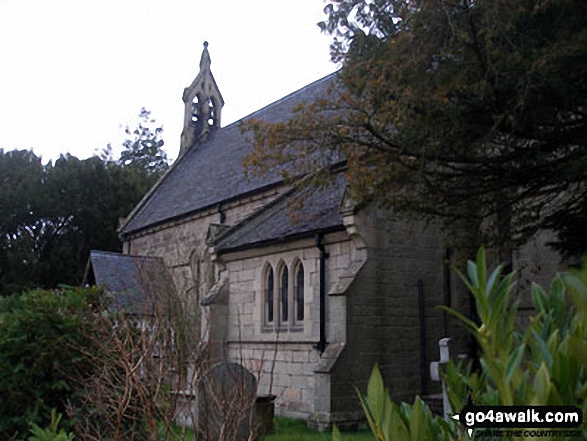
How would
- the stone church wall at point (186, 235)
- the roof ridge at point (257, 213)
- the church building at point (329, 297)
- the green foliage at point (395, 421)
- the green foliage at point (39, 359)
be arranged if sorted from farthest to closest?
the stone church wall at point (186, 235), the roof ridge at point (257, 213), the church building at point (329, 297), the green foliage at point (39, 359), the green foliage at point (395, 421)

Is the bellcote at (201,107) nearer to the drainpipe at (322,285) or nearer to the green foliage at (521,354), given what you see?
the drainpipe at (322,285)

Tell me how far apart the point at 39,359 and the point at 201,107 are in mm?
28357

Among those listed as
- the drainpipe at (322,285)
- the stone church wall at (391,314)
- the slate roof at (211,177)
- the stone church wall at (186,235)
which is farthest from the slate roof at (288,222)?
the slate roof at (211,177)

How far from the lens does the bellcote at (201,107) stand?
116 feet

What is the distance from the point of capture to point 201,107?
118 ft

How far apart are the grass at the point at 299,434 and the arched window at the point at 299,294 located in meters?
2.68

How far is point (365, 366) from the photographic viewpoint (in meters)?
14.4

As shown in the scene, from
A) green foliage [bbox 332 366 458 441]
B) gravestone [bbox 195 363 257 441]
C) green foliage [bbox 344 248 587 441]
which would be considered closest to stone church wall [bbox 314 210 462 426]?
gravestone [bbox 195 363 257 441]

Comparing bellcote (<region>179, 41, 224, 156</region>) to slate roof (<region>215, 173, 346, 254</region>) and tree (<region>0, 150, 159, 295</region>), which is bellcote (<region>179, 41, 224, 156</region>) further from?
slate roof (<region>215, 173, 346, 254</region>)

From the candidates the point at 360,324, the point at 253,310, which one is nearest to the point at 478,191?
the point at 360,324

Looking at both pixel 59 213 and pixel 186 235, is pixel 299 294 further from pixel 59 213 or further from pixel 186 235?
pixel 59 213

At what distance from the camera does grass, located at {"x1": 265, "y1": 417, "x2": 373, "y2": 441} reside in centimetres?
1207

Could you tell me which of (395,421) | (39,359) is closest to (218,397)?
(39,359)

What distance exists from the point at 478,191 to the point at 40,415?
24.7 feet
